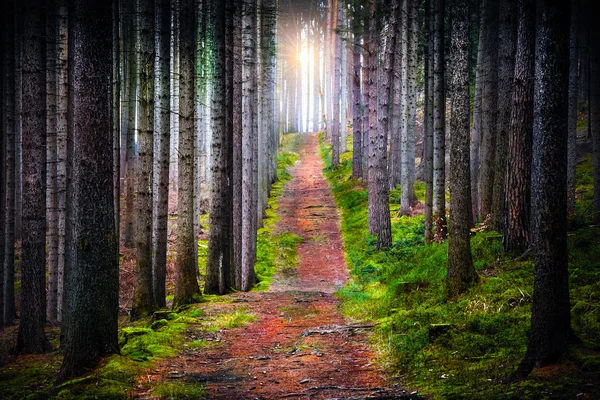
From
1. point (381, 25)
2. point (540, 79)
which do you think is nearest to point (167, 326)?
point (540, 79)

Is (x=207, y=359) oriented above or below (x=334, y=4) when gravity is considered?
below

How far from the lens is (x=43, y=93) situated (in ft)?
35.9

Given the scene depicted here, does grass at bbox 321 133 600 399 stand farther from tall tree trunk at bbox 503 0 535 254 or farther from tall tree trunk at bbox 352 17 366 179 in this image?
tall tree trunk at bbox 352 17 366 179

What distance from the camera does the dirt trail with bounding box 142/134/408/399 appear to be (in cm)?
688

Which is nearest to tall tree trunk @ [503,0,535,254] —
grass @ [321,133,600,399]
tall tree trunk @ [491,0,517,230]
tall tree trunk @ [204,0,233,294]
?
grass @ [321,133,600,399]

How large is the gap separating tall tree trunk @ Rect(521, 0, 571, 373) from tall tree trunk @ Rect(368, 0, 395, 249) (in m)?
12.4

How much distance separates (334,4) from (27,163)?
109 ft

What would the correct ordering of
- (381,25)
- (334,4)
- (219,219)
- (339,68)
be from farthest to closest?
(334,4) → (339,68) → (381,25) → (219,219)

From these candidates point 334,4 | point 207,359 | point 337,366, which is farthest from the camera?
point 334,4

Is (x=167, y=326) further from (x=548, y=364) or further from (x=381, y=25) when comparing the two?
(x=381, y=25)

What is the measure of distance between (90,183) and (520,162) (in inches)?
322

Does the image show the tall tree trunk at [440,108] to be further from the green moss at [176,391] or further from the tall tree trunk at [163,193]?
the green moss at [176,391]

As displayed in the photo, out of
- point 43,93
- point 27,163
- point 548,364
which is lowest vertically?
point 548,364

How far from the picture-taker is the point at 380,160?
736 inches
